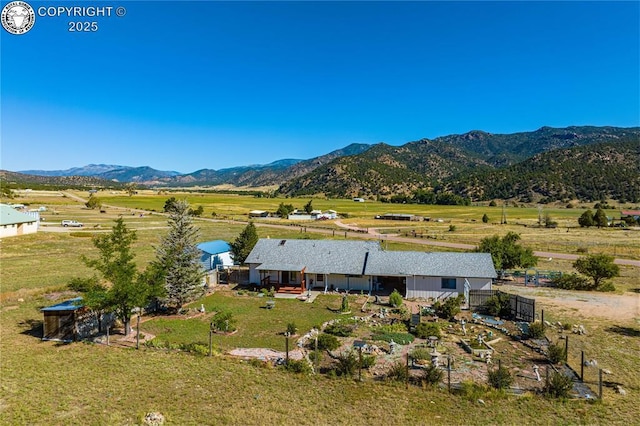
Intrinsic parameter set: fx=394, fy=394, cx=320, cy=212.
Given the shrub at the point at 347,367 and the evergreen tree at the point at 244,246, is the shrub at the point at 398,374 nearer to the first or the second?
the shrub at the point at 347,367

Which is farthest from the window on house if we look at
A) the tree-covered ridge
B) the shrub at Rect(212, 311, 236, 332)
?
the tree-covered ridge

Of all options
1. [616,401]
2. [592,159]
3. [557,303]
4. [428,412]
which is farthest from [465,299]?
[592,159]

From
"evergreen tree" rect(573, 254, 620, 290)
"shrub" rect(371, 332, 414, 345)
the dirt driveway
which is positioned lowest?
the dirt driveway

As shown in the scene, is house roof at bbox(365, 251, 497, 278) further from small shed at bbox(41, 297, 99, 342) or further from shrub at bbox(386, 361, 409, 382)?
small shed at bbox(41, 297, 99, 342)

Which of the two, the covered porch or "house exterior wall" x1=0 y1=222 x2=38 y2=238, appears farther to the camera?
"house exterior wall" x1=0 y1=222 x2=38 y2=238

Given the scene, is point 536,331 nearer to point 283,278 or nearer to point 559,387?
point 559,387

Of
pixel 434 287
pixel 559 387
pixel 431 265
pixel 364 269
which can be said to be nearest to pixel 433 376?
pixel 559 387

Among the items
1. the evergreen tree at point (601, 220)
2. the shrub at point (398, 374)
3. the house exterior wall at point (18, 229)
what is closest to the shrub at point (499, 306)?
the shrub at point (398, 374)
